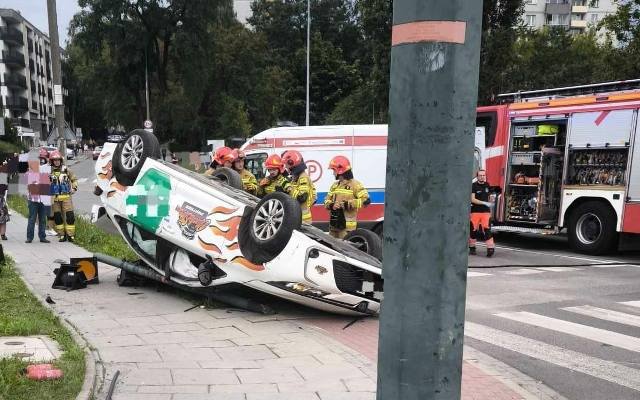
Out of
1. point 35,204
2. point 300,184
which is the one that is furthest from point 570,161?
point 35,204

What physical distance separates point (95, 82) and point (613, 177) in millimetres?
35328

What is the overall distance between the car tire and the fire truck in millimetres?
8172

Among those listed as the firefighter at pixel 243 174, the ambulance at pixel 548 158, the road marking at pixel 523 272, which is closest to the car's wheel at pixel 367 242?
the firefighter at pixel 243 174

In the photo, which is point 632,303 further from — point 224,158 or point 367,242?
point 224,158

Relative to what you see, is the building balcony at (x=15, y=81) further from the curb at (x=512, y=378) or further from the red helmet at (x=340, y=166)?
the curb at (x=512, y=378)

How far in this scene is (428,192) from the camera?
1.79 metres

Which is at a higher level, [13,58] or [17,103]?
[13,58]

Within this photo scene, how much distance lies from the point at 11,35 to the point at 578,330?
293 feet

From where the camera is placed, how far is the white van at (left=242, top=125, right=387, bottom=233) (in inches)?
486

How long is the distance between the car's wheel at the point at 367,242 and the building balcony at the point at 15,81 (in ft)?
277

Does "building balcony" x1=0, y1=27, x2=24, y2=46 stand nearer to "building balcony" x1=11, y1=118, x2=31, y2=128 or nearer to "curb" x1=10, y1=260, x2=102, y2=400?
"building balcony" x1=11, y1=118, x2=31, y2=128

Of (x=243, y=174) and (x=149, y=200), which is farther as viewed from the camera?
(x=243, y=174)

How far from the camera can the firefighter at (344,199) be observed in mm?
8336

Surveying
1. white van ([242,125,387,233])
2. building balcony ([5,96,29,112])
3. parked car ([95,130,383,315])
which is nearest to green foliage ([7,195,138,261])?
parked car ([95,130,383,315])
